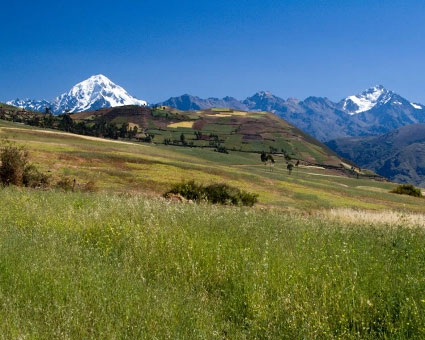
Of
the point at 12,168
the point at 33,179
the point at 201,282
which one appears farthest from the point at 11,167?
the point at 201,282

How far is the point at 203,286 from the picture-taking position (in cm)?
725

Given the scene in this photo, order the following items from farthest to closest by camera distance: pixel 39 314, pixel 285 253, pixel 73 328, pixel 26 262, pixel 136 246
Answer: pixel 136 246 < pixel 285 253 < pixel 26 262 < pixel 39 314 < pixel 73 328

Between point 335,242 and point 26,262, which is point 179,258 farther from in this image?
point 335,242

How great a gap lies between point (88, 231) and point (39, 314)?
4.69m

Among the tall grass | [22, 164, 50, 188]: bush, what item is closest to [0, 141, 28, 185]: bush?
[22, 164, 50, 188]: bush

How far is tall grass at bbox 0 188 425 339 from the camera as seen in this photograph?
551cm

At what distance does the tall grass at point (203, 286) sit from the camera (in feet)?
18.1

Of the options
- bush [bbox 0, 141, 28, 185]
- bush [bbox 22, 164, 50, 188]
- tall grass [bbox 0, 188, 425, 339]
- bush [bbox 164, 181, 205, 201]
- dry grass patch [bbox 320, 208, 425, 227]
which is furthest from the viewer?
bush [bbox 164, 181, 205, 201]

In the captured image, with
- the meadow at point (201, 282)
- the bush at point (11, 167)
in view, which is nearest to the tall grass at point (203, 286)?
the meadow at point (201, 282)

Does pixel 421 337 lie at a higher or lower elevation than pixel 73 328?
higher

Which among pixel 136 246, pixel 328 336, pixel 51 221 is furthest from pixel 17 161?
pixel 328 336

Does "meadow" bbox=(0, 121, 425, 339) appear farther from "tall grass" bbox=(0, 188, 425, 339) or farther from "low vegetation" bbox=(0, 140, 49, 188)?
"low vegetation" bbox=(0, 140, 49, 188)

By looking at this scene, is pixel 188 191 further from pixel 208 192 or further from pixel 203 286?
pixel 203 286

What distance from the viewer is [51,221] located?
1110 centimetres
